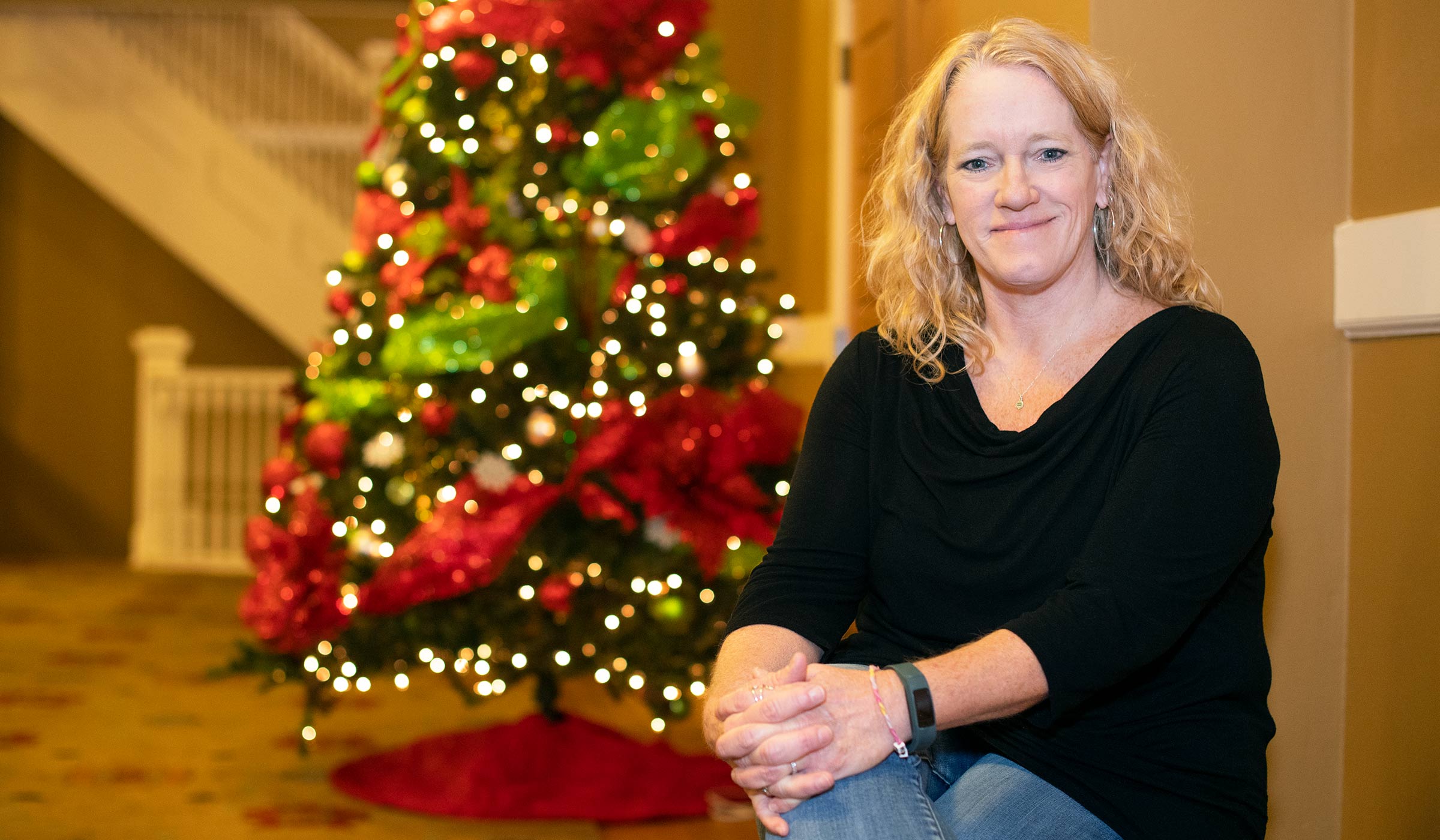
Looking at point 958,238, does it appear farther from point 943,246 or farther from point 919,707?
point 919,707

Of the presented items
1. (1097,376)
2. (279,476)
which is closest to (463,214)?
(279,476)

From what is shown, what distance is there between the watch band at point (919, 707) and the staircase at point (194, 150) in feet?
18.8

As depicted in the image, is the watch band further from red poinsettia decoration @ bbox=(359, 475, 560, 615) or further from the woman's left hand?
red poinsettia decoration @ bbox=(359, 475, 560, 615)

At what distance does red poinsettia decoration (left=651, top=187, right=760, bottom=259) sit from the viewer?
271cm

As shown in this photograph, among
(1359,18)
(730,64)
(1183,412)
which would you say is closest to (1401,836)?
(1183,412)

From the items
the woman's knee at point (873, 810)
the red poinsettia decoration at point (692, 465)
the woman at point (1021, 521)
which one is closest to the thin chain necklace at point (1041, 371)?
the woman at point (1021, 521)

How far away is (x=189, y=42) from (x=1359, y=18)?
645 centimetres

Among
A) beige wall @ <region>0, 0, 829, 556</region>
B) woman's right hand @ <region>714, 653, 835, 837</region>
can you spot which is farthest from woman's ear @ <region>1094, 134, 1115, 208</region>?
beige wall @ <region>0, 0, 829, 556</region>

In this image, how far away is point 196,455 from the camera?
6.61 metres

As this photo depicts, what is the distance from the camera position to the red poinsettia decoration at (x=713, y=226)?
8.91ft

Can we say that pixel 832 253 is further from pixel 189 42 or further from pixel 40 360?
pixel 40 360

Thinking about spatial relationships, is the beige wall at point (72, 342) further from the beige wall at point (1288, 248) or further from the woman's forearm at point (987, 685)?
the woman's forearm at point (987, 685)

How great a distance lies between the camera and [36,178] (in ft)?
23.1

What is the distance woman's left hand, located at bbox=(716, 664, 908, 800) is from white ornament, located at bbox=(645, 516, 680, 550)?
1.50 meters
